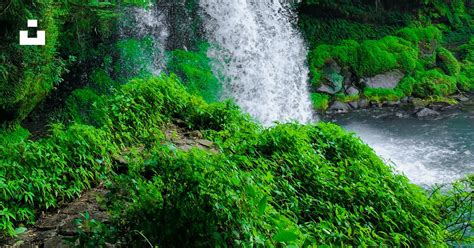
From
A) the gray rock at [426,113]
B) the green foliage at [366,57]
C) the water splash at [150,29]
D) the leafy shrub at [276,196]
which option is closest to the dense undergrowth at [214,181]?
the leafy shrub at [276,196]

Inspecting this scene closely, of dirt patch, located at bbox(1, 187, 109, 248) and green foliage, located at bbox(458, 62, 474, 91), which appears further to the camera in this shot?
green foliage, located at bbox(458, 62, 474, 91)

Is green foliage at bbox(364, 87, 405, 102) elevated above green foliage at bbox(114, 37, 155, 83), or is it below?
below

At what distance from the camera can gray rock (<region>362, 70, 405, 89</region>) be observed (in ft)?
53.9

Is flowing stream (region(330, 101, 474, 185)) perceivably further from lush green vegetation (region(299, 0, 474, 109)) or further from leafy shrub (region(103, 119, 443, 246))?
leafy shrub (region(103, 119, 443, 246))

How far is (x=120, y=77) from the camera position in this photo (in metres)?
10.2

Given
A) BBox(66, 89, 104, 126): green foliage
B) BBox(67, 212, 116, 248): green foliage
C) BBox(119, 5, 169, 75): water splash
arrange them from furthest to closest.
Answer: BBox(119, 5, 169, 75): water splash → BBox(66, 89, 104, 126): green foliage → BBox(67, 212, 116, 248): green foliage

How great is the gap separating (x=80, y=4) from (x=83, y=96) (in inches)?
84.8

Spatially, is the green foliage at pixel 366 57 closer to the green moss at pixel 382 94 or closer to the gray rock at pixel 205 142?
the green moss at pixel 382 94

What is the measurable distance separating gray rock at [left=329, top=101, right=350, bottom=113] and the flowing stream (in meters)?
0.36

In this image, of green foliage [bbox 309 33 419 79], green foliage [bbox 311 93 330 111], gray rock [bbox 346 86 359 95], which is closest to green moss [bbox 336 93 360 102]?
gray rock [bbox 346 86 359 95]

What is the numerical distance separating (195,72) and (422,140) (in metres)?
6.81

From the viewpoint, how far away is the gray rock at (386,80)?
1644 cm

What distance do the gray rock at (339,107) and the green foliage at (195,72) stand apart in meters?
5.11

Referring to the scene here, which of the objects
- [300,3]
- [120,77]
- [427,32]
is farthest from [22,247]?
[427,32]
